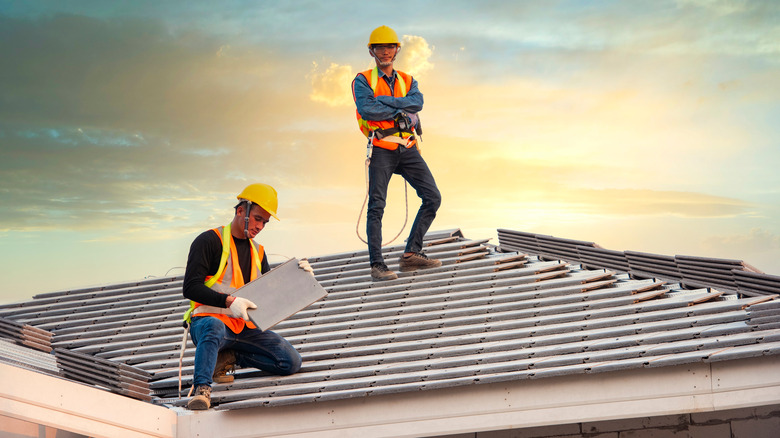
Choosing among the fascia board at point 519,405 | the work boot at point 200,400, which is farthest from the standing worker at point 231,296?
the fascia board at point 519,405

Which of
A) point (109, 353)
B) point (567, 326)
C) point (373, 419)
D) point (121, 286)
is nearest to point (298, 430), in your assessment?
point (373, 419)

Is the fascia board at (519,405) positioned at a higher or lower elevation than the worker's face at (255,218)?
lower

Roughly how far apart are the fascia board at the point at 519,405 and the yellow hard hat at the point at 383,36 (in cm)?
361

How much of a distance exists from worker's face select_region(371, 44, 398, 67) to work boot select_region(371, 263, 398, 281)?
2.08 metres

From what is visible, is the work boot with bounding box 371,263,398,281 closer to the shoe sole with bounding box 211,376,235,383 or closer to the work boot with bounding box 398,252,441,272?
the work boot with bounding box 398,252,441,272

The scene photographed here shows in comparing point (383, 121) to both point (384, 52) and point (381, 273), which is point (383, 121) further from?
point (381, 273)

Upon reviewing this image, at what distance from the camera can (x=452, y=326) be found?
671cm

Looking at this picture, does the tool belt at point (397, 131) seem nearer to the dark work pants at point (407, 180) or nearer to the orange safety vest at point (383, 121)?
the orange safety vest at point (383, 121)

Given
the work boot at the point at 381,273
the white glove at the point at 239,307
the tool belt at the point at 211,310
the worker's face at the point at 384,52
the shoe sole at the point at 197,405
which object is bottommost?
the shoe sole at the point at 197,405

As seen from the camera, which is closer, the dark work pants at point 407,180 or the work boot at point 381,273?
the dark work pants at point 407,180

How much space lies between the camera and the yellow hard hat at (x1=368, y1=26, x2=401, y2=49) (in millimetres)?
7668

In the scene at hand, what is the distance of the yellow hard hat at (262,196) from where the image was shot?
630 centimetres

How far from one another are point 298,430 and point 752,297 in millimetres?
4193

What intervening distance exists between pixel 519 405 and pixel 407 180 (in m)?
3.27
